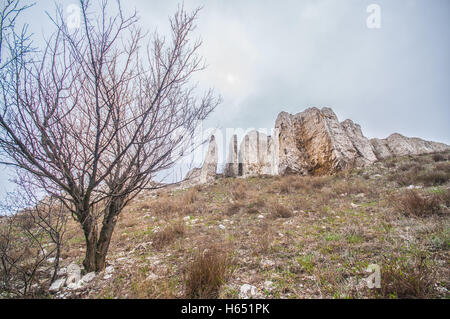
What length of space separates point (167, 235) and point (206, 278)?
2020mm

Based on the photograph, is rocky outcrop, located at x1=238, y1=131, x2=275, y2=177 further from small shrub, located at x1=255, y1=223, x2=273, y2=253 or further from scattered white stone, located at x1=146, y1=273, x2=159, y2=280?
scattered white stone, located at x1=146, y1=273, x2=159, y2=280

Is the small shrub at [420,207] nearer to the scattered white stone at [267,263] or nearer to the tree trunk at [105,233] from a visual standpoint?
the scattered white stone at [267,263]

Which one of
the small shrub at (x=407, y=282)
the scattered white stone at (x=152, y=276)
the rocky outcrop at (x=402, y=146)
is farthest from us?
the rocky outcrop at (x=402, y=146)

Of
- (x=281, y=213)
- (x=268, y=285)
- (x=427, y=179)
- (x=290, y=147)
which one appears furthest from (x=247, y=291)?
(x=290, y=147)

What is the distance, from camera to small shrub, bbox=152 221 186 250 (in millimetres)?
3602

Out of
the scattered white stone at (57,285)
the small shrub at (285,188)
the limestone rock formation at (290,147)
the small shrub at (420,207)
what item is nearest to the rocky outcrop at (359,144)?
the limestone rock formation at (290,147)

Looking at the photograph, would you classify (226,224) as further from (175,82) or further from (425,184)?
(425,184)

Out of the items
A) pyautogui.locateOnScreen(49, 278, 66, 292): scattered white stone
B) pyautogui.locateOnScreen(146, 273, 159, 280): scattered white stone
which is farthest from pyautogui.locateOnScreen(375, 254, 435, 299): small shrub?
pyautogui.locateOnScreen(49, 278, 66, 292): scattered white stone

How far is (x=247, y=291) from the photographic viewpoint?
202cm

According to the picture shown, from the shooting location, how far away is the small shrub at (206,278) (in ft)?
6.59

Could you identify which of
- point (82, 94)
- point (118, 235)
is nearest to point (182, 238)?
point (118, 235)

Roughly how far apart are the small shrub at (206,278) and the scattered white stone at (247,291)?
25 cm

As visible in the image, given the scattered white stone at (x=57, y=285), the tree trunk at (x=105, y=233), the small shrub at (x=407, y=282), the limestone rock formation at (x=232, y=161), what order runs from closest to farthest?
the small shrub at (x=407, y=282)
the scattered white stone at (x=57, y=285)
the tree trunk at (x=105, y=233)
the limestone rock formation at (x=232, y=161)

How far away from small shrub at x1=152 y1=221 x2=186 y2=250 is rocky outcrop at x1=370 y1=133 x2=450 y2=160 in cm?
1712
